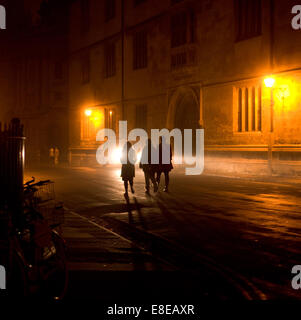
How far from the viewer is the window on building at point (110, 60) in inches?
1399

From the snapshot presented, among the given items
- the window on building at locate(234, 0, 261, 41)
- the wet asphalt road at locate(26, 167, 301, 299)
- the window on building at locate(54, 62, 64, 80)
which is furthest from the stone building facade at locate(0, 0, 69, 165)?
the wet asphalt road at locate(26, 167, 301, 299)

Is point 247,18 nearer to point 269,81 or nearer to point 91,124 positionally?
point 269,81

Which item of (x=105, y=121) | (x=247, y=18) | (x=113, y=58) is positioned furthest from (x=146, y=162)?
(x=113, y=58)

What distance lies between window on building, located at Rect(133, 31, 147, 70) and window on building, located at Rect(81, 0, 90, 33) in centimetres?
713

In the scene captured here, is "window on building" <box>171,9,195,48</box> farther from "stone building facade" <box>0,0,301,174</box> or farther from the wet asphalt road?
the wet asphalt road

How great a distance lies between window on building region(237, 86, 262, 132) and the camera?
77.8 ft

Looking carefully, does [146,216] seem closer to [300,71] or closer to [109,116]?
[300,71]

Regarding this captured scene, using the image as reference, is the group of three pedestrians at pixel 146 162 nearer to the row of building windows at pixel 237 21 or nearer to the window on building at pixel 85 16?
the row of building windows at pixel 237 21

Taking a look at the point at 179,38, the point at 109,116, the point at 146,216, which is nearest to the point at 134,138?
the point at 109,116

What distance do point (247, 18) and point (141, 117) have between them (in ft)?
34.1

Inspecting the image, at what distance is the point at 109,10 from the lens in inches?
1406

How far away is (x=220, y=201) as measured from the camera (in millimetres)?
13492
